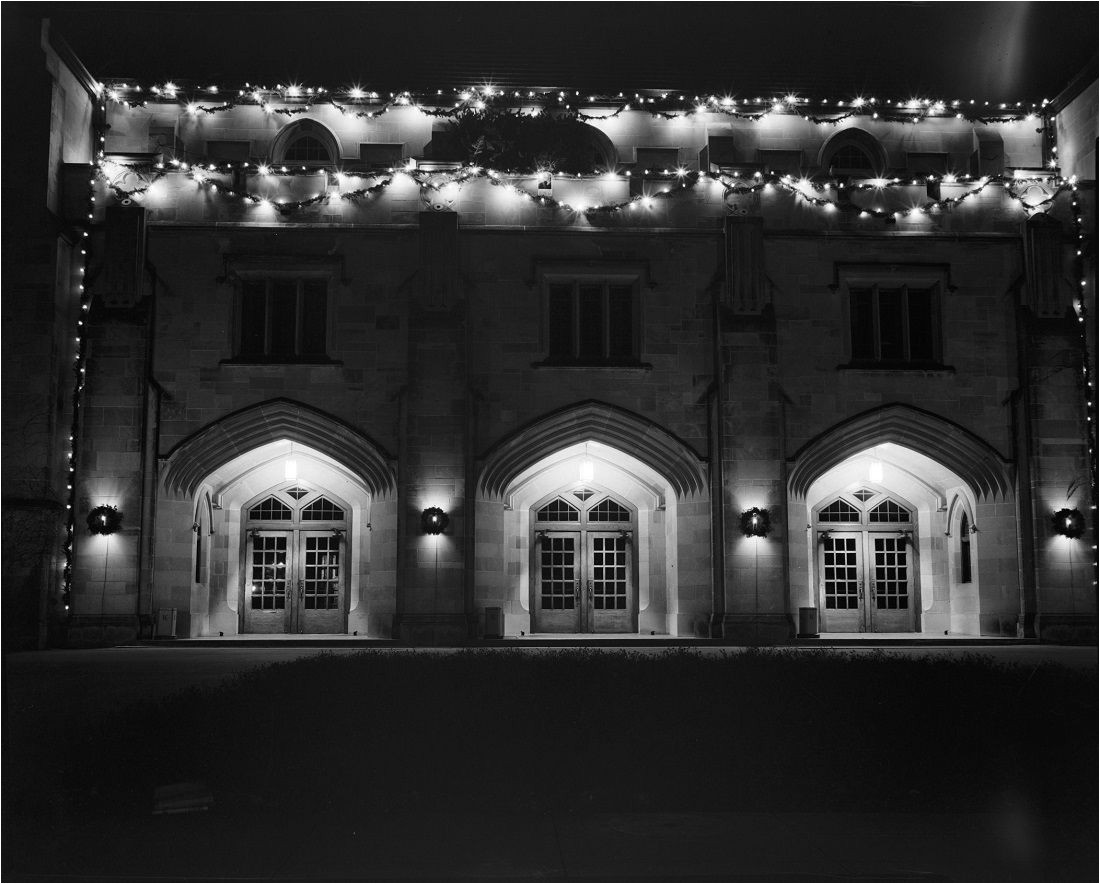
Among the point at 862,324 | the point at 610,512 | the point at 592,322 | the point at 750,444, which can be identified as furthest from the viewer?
the point at 610,512

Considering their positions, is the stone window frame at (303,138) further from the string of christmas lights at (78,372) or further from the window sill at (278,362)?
the window sill at (278,362)

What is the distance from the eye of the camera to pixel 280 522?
78.4ft

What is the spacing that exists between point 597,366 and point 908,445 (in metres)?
6.31

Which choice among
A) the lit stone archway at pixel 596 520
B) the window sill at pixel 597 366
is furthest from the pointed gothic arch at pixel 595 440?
the window sill at pixel 597 366

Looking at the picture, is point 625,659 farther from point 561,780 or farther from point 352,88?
point 352,88

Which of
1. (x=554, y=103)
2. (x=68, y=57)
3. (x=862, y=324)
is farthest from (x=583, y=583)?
(x=68, y=57)

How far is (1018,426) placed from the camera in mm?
22734

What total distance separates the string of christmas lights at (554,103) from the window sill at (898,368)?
19.2 feet

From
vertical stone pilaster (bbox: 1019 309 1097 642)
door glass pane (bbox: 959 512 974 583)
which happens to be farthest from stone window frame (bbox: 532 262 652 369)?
vertical stone pilaster (bbox: 1019 309 1097 642)

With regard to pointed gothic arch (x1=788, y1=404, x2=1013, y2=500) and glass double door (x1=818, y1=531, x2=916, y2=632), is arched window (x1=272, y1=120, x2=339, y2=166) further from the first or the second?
glass double door (x1=818, y1=531, x2=916, y2=632)

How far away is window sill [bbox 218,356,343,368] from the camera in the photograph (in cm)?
2219

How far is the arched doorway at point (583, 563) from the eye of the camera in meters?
23.8

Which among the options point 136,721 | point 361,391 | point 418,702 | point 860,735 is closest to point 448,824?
point 418,702

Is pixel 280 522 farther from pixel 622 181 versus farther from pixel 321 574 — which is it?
pixel 622 181
